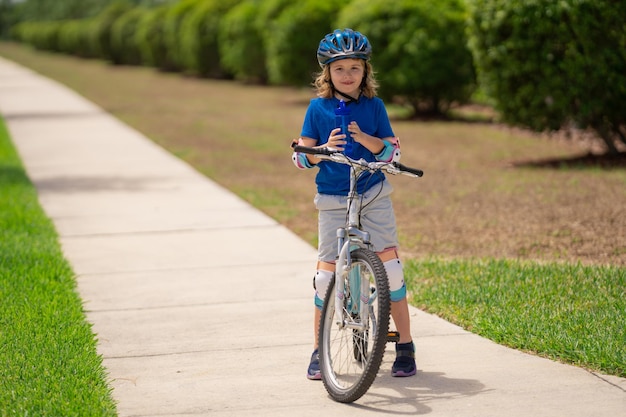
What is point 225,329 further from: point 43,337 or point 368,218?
point 368,218

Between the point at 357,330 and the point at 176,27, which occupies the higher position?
the point at 176,27

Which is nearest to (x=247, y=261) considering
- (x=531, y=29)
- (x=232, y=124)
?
(x=531, y=29)

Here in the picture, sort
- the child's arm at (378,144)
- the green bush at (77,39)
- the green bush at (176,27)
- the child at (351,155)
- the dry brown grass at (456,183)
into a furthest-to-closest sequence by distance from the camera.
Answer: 1. the green bush at (77,39)
2. the green bush at (176,27)
3. the dry brown grass at (456,183)
4. the child at (351,155)
5. the child's arm at (378,144)

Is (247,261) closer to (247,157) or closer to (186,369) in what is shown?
(186,369)

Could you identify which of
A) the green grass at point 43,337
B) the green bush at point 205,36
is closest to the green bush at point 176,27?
the green bush at point 205,36

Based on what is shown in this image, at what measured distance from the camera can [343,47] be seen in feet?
16.2

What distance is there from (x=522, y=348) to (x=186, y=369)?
1764mm

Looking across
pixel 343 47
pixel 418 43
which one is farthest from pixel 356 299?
pixel 418 43

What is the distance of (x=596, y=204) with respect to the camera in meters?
10.4

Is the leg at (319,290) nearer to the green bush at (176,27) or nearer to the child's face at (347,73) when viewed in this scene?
the child's face at (347,73)

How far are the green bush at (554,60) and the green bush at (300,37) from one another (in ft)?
36.1

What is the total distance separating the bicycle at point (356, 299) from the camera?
4660 mm

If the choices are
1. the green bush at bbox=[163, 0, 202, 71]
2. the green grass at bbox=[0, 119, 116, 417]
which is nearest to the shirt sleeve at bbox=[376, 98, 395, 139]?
the green grass at bbox=[0, 119, 116, 417]

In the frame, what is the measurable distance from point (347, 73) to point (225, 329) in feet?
6.53
